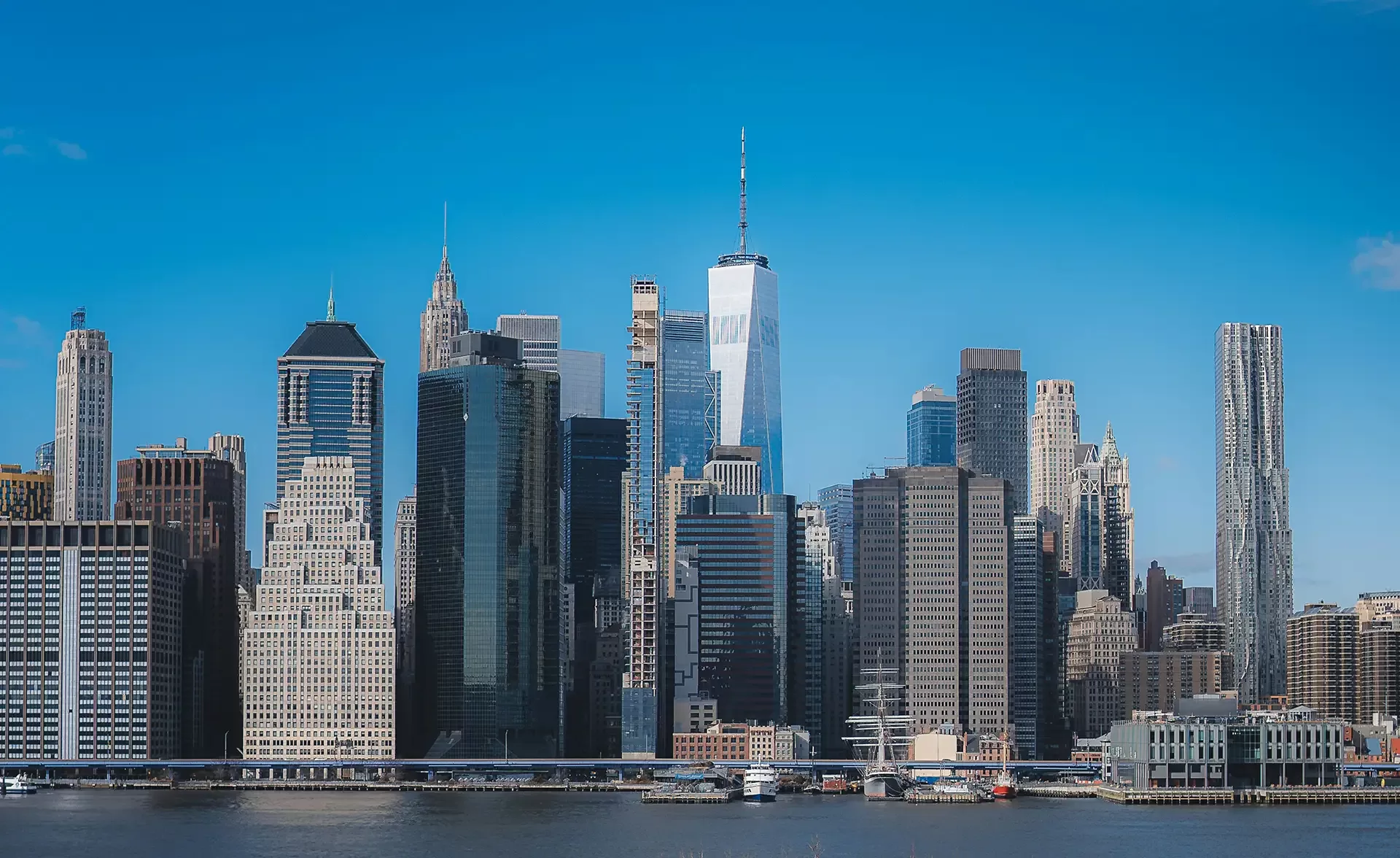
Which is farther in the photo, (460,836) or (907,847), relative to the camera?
(460,836)

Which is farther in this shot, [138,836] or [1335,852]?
[138,836]

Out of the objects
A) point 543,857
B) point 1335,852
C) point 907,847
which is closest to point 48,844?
point 543,857

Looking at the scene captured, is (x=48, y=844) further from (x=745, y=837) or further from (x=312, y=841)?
(x=745, y=837)

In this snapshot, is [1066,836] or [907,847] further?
[1066,836]

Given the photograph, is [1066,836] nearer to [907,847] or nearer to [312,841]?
[907,847]

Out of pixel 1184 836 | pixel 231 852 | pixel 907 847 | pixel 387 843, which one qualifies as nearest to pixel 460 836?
pixel 387 843

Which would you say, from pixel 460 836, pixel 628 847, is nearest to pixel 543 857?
pixel 628 847

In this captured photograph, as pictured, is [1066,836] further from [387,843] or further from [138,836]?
[138,836]
